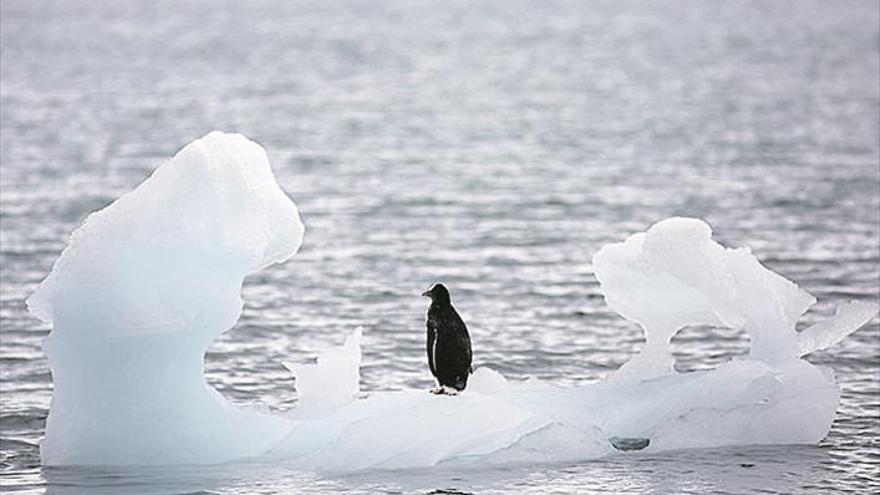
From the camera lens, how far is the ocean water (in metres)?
13.1

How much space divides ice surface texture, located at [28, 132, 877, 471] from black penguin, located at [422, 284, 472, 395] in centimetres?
17

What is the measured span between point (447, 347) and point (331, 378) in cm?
90

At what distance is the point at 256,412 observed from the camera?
12.8 metres

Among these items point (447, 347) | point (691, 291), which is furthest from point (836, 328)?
point (447, 347)

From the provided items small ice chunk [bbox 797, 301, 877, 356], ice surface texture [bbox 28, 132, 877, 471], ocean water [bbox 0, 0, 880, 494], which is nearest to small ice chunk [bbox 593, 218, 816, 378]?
ice surface texture [bbox 28, 132, 877, 471]

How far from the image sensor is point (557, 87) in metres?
61.1

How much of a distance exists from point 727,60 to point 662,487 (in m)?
60.8

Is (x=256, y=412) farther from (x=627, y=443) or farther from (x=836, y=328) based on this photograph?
(x=836, y=328)

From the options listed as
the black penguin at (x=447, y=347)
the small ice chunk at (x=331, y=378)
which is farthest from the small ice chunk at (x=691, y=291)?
the small ice chunk at (x=331, y=378)

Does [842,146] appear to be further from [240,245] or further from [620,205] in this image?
[240,245]

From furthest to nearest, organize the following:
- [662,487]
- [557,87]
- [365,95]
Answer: [557,87] → [365,95] → [662,487]

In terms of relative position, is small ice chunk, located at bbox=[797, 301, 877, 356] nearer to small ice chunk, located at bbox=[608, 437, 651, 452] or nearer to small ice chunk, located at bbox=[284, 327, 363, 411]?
small ice chunk, located at bbox=[608, 437, 651, 452]

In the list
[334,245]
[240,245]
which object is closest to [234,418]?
[240,245]

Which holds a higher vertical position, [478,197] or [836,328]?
[478,197]
